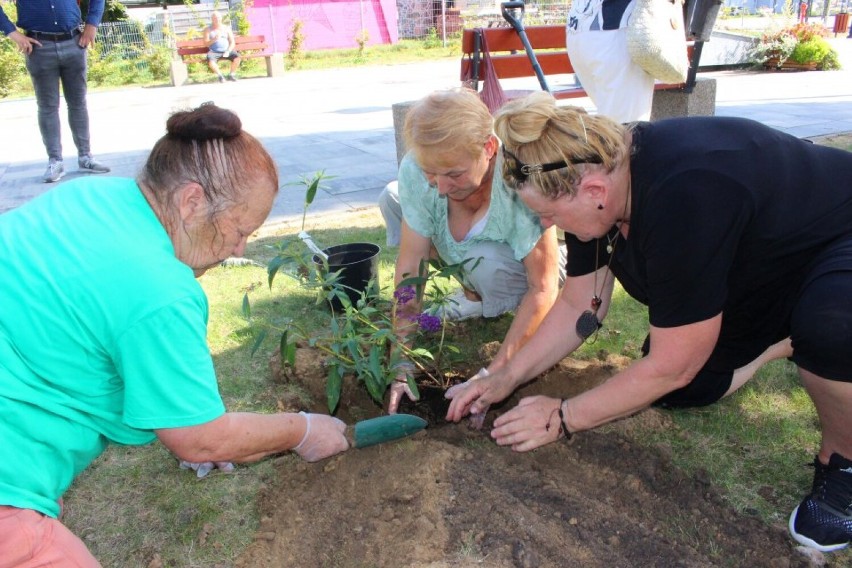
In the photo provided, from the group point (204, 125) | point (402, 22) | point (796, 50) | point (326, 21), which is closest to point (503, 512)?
point (204, 125)

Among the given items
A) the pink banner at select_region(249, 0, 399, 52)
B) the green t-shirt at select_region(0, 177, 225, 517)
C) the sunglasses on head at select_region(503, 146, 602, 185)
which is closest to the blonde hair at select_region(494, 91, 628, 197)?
the sunglasses on head at select_region(503, 146, 602, 185)

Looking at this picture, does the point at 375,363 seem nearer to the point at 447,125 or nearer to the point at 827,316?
the point at 447,125

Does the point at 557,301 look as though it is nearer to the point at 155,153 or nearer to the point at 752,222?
the point at 752,222

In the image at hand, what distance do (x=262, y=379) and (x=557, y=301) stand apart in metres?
1.29

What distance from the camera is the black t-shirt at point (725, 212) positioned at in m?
1.71

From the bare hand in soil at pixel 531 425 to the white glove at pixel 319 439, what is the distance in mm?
517

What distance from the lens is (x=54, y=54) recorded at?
5.93 meters

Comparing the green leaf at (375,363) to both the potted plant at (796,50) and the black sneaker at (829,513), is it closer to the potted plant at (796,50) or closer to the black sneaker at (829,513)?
the black sneaker at (829,513)

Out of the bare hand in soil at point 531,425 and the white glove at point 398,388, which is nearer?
the bare hand in soil at point 531,425

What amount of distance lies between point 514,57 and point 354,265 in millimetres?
2366

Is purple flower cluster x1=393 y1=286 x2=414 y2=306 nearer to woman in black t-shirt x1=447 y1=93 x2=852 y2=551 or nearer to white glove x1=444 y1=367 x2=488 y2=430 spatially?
white glove x1=444 y1=367 x2=488 y2=430

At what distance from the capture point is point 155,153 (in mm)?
1521

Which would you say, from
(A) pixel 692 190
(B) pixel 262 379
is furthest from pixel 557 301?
(B) pixel 262 379

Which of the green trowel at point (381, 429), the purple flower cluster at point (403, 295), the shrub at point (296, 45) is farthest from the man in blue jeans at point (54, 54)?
the shrub at point (296, 45)
